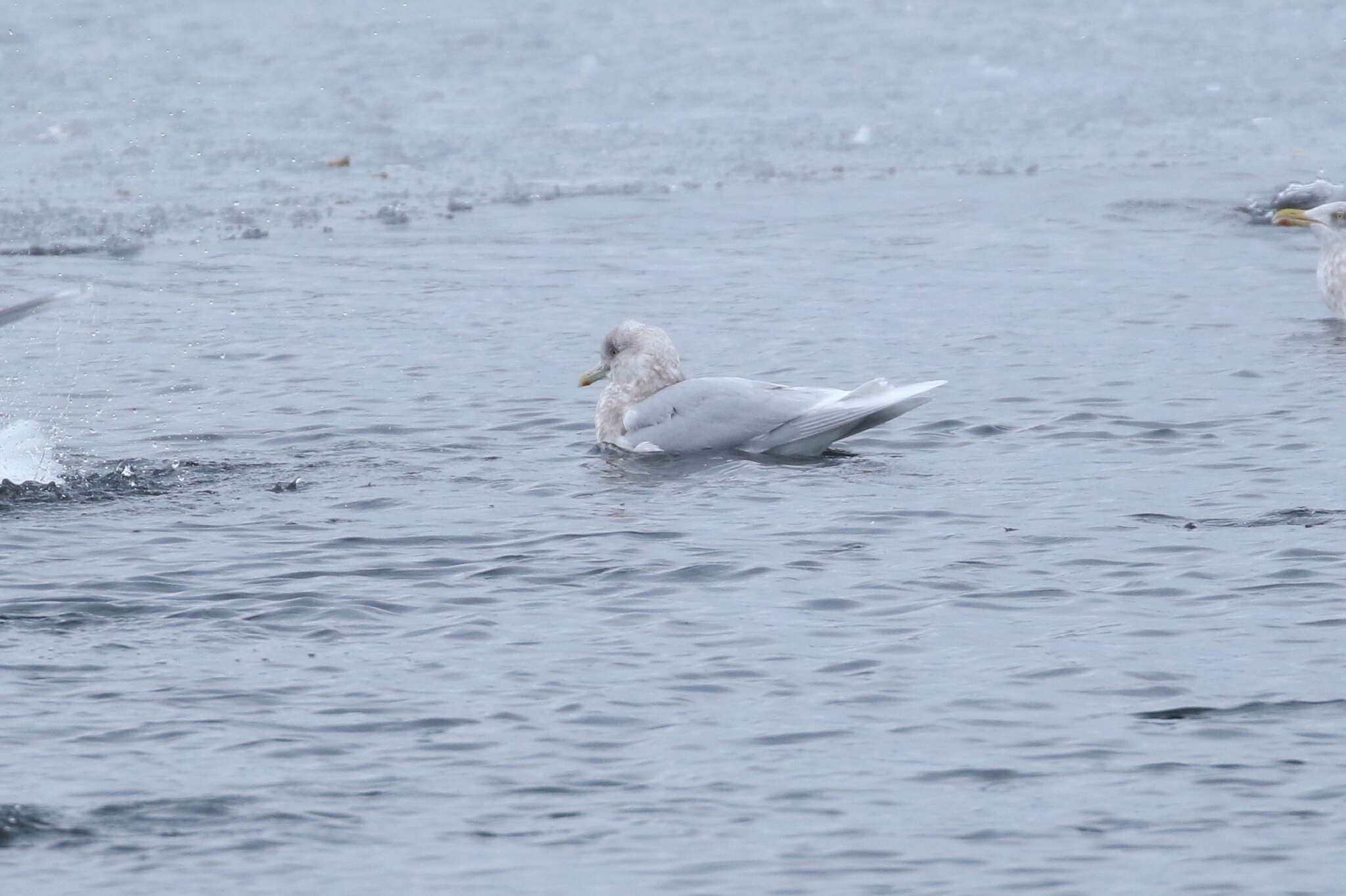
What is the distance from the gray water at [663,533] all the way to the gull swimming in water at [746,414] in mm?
185

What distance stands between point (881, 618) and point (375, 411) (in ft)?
17.6

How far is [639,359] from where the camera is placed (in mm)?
12602

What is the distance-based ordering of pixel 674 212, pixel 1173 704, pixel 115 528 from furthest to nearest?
1. pixel 674 212
2. pixel 115 528
3. pixel 1173 704

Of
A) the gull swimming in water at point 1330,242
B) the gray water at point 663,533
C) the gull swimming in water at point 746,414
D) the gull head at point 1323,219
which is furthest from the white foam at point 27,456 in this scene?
the gull head at point 1323,219

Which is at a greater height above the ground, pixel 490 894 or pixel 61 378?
pixel 61 378

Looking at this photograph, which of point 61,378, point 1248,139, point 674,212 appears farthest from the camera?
point 1248,139

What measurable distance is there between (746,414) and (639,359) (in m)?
1.12

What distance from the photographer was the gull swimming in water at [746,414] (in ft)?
37.9

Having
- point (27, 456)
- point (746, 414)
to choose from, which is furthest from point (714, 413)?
point (27, 456)

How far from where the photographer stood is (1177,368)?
44.8 ft

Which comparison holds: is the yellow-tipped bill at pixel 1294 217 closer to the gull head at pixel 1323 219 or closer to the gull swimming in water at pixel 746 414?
the gull head at pixel 1323 219

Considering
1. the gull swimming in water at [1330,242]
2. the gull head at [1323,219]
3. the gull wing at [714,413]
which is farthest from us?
the gull head at [1323,219]

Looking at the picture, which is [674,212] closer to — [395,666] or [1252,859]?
[395,666]

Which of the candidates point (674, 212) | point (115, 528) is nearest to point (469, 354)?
point (115, 528)
